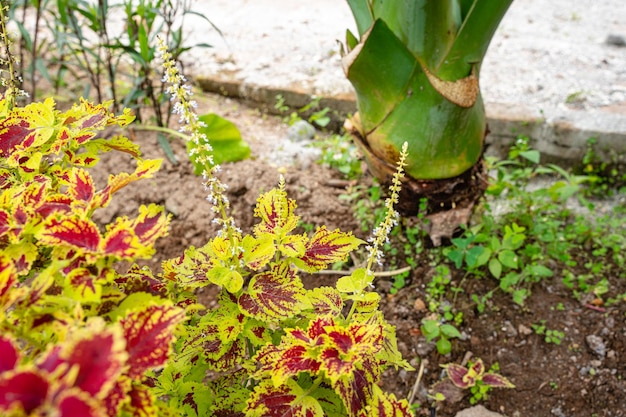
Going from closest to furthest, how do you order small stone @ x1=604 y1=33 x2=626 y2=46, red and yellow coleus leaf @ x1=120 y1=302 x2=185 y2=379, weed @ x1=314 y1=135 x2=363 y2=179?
red and yellow coleus leaf @ x1=120 y1=302 x2=185 y2=379 → weed @ x1=314 y1=135 x2=363 y2=179 → small stone @ x1=604 y1=33 x2=626 y2=46

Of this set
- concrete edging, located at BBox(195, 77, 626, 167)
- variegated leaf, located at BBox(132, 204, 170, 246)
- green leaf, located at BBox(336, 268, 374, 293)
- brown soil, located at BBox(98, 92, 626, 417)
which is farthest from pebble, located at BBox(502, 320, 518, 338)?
variegated leaf, located at BBox(132, 204, 170, 246)

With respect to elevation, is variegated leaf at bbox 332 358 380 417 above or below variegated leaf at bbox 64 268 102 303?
below

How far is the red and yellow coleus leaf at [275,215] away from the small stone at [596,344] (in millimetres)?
1107

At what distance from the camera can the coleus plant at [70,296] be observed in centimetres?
45

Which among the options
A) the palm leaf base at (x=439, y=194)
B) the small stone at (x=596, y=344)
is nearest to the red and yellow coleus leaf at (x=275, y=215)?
the palm leaf base at (x=439, y=194)

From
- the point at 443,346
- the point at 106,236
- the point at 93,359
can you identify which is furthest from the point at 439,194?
the point at 93,359

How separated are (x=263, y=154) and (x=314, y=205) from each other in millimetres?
399

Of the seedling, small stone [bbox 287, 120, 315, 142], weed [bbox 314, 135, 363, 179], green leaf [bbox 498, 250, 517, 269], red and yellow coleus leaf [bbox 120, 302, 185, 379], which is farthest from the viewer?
small stone [bbox 287, 120, 315, 142]

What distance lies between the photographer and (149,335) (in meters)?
0.59

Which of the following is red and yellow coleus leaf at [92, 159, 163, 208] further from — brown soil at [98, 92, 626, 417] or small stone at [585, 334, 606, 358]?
small stone at [585, 334, 606, 358]

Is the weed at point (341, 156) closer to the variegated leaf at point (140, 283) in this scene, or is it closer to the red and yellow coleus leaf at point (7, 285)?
the variegated leaf at point (140, 283)

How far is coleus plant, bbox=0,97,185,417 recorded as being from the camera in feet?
1.49

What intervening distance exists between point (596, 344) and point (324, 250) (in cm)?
109

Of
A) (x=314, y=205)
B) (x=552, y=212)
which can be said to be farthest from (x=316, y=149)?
(x=552, y=212)
